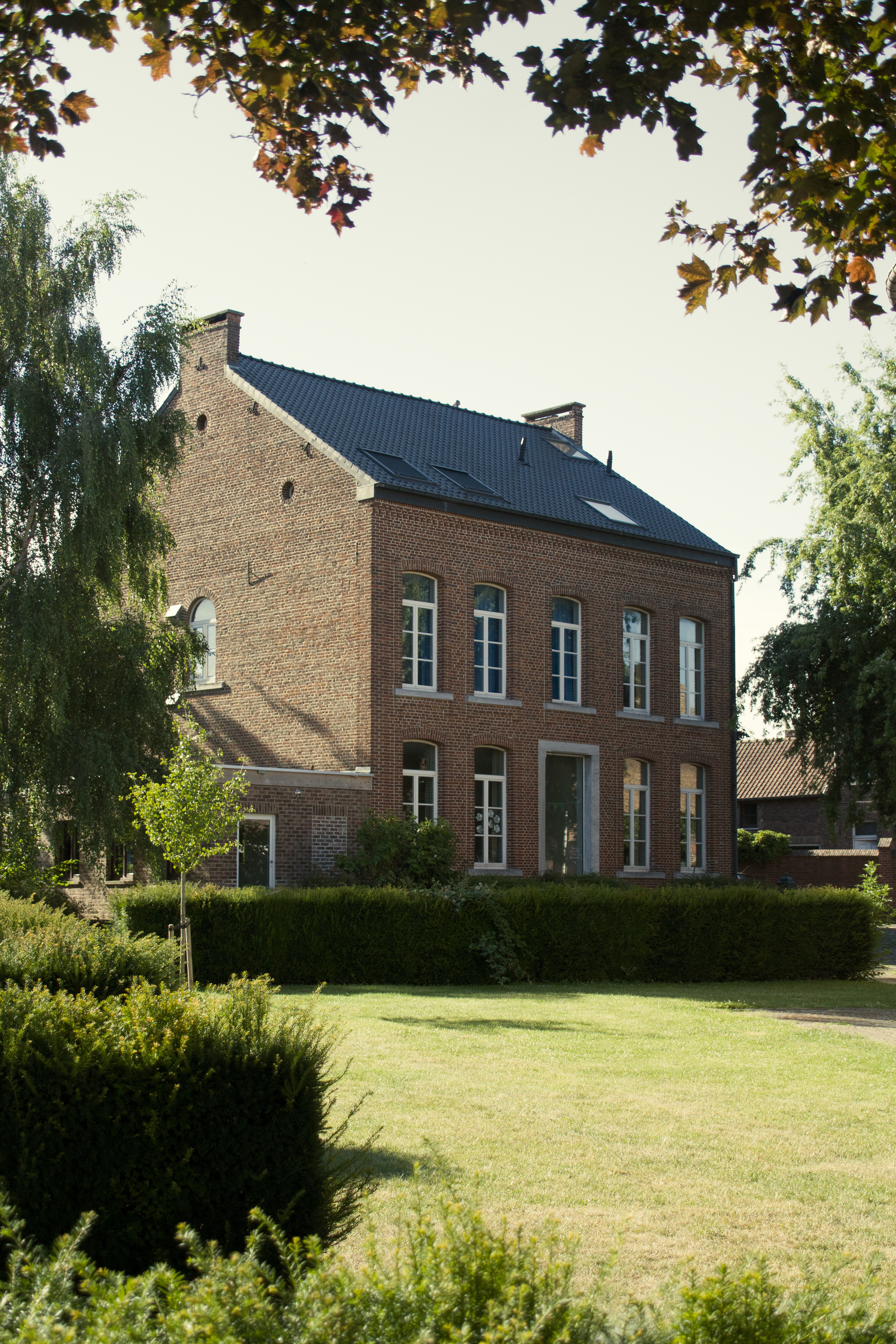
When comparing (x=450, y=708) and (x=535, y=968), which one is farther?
(x=450, y=708)

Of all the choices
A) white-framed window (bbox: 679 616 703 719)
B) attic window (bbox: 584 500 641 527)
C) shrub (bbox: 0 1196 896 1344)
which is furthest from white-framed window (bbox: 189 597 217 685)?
shrub (bbox: 0 1196 896 1344)

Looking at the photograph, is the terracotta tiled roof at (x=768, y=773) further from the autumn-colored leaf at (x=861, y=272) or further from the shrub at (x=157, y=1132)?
the shrub at (x=157, y=1132)

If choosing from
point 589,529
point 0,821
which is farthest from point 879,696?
point 0,821

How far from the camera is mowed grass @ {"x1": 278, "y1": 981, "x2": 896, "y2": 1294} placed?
6051mm

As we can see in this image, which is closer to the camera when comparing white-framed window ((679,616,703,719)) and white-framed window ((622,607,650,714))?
white-framed window ((622,607,650,714))

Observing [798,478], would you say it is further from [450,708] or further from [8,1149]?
[8,1149]

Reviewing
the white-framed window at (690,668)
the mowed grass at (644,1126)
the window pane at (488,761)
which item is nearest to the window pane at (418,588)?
the window pane at (488,761)

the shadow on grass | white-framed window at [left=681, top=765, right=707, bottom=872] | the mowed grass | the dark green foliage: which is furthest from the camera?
white-framed window at [left=681, top=765, right=707, bottom=872]

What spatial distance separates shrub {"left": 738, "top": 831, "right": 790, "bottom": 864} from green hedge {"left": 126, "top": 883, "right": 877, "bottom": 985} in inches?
658

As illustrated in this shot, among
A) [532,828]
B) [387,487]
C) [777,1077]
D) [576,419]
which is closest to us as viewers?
[777,1077]

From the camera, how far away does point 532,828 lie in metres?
26.0

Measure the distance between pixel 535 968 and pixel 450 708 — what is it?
6587 millimetres

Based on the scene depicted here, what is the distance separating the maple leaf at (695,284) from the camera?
20.1 feet

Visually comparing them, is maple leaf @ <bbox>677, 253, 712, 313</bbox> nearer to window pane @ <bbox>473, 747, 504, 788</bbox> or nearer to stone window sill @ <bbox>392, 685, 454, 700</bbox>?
stone window sill @ <bbox>392, 685, 454, 700</bbox>
